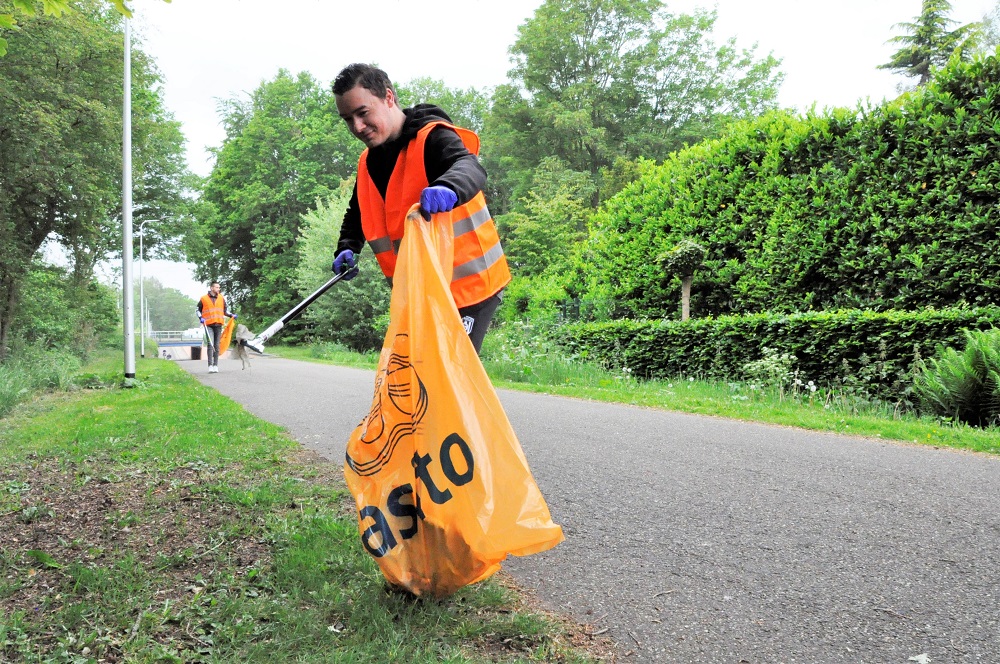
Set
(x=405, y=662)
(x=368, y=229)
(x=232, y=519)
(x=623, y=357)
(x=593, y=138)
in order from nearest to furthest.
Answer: (x=405, y=662), (x=368, y=229), (x=232, y=519), (x=623, y=357), (x=593, y=138)

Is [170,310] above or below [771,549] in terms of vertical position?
above

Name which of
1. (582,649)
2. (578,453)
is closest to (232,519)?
(582,649)

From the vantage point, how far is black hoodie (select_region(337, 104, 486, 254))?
2494 millimetres

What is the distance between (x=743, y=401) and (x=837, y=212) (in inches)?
146

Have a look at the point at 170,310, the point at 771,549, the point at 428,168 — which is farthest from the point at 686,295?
the point at 170,310

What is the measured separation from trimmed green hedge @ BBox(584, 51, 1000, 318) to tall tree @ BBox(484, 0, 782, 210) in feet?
62.3

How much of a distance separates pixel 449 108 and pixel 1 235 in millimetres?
30823

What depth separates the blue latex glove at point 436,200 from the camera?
92.1 inches

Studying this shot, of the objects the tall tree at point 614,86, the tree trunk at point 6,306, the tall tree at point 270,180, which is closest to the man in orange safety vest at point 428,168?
the tree trunk at point 6,306

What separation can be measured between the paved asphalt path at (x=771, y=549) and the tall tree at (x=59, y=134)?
404 inches

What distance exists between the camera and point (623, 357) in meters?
10.8

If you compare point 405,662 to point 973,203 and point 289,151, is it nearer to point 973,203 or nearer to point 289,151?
point 973,203

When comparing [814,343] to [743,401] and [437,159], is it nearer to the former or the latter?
[743,401]

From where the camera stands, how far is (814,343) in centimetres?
806
